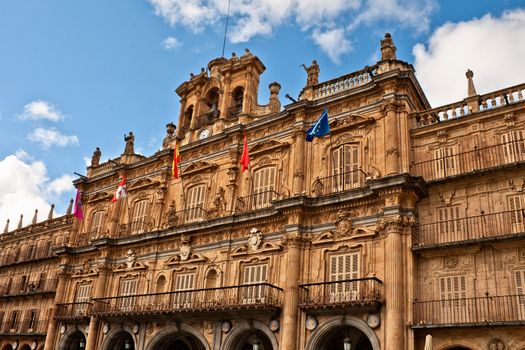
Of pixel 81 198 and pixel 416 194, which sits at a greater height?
pixel 81 198

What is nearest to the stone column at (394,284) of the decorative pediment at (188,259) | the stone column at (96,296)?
the decorative pediment at (188,259)

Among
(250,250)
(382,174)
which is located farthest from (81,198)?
(382,174)

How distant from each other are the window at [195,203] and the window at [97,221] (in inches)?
310

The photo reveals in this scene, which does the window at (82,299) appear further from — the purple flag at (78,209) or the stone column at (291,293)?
the stone column at (291,293)

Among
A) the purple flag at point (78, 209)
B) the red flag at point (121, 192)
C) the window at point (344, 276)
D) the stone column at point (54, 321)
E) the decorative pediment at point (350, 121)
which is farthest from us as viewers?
the purple flag at point (78, 209)

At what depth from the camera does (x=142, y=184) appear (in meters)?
31.2

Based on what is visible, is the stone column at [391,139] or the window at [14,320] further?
the window at [14,320]

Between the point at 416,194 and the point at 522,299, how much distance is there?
5266 millimetres

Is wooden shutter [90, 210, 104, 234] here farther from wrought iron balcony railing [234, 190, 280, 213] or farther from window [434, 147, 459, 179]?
window [434, 147, 459, 179]

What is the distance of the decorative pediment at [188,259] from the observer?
1015 inches

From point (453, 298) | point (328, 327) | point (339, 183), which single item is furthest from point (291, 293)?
point (453, 298)

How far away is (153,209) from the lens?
2997 centimetres

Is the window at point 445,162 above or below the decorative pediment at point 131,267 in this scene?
above

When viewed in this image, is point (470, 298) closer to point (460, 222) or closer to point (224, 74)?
point (460, 222)
